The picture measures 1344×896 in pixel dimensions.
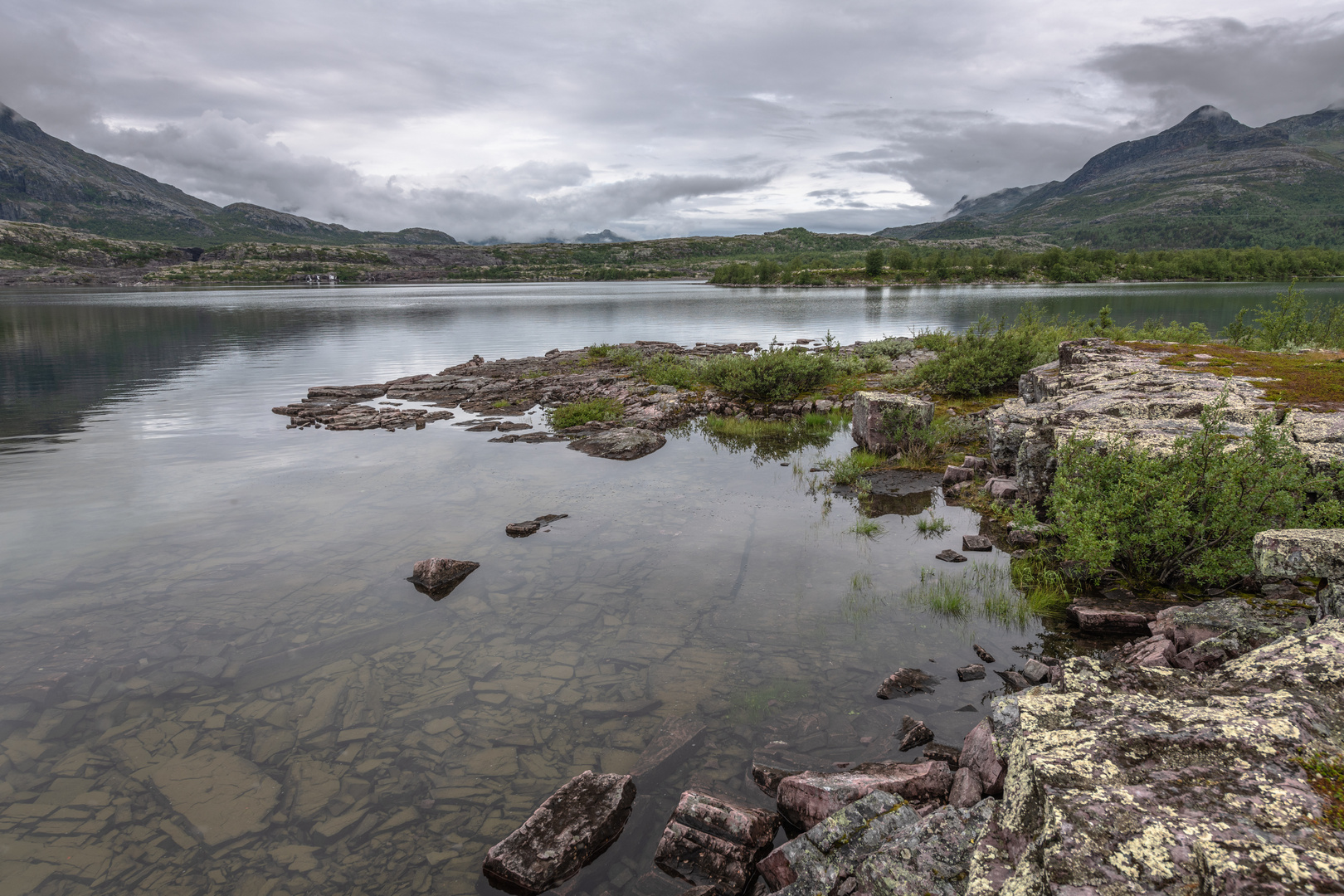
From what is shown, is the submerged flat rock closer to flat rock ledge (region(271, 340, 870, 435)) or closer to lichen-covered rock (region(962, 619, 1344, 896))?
lichen-covered rock (region(962, 619, 1344, 896))

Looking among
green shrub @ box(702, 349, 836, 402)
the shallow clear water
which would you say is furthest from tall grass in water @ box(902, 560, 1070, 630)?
green shrub @ box(702, 349, 836, 402)

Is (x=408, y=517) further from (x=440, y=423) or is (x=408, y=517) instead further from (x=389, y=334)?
(x=389, y=334)

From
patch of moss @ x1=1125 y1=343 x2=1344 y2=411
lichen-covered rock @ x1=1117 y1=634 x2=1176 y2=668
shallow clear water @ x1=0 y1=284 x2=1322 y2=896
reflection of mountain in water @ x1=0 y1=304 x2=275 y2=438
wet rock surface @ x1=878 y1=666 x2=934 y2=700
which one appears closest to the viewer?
shallow clear water @ x1=0 y1=284 x2=1322 y2=896

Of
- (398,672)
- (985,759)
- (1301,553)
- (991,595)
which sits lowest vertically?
(398,672)

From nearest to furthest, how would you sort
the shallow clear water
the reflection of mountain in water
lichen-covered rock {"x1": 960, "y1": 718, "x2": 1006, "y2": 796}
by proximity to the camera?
1. lichen-covered rock {"x1": 960, "y1": 718, "x2": 1006, "y2": 796}
2. the shallow clear water
3. the reflection of mountain in water

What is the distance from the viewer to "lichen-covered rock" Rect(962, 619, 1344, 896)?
2885mm

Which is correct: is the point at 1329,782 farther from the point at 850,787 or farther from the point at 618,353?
the point at 618,353

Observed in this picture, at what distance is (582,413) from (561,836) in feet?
59.2

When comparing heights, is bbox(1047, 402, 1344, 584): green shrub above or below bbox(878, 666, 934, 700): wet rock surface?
above

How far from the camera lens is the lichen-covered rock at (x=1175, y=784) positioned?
288cm

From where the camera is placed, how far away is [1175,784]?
3.42 m

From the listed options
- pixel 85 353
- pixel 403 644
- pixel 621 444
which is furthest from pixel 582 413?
pixel 85 353

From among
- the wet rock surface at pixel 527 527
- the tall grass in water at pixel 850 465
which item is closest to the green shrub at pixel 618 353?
the tall grass in water at pixel 850 465

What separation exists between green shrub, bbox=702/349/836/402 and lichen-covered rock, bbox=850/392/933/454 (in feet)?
18.8
